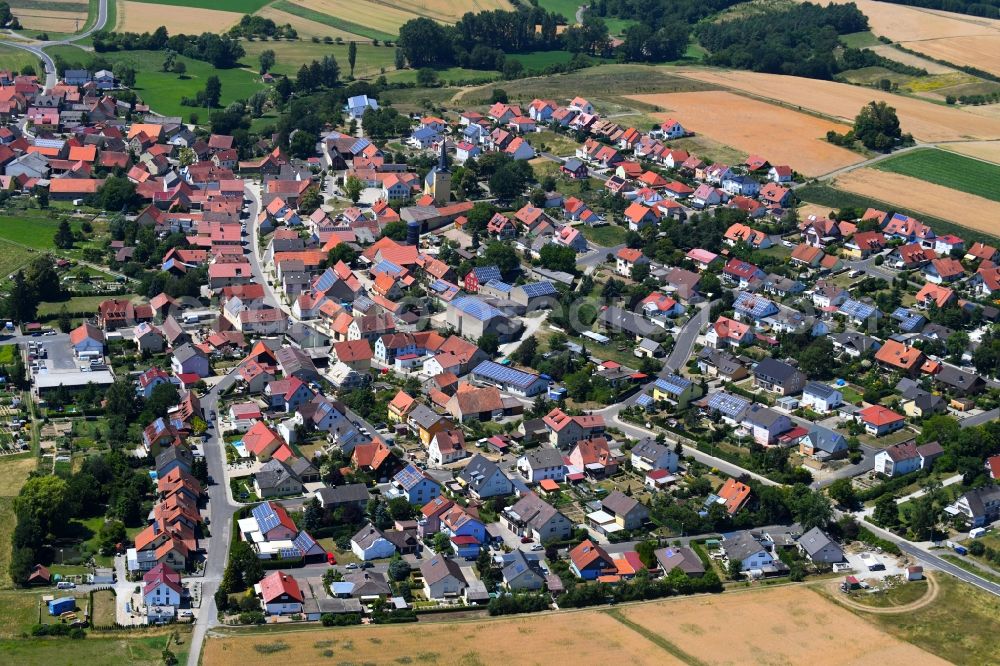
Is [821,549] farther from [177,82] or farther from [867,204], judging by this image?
[177,82]

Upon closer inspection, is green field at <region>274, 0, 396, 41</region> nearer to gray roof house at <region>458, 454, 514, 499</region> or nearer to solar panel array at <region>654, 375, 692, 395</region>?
solar panel array at <region>654, 375, 692, 395</region>

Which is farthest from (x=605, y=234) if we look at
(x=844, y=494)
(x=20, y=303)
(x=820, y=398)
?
(x=20, y=303)

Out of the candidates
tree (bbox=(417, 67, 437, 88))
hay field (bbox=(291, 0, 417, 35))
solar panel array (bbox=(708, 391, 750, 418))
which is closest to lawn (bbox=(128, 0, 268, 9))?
hay field (bbox=(291, 0, 417, 35))

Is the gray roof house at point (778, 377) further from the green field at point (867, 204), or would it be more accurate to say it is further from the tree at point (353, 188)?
the tree at point (353, 188)

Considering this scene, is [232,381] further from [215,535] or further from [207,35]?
[207,35]

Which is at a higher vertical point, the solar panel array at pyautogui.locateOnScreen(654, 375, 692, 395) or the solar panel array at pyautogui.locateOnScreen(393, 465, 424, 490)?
the solar panel array at pyautogui.locateOnScreen(654, 375, 692, 395)

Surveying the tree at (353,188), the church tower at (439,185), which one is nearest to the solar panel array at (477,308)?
the church tower at (439,185)
